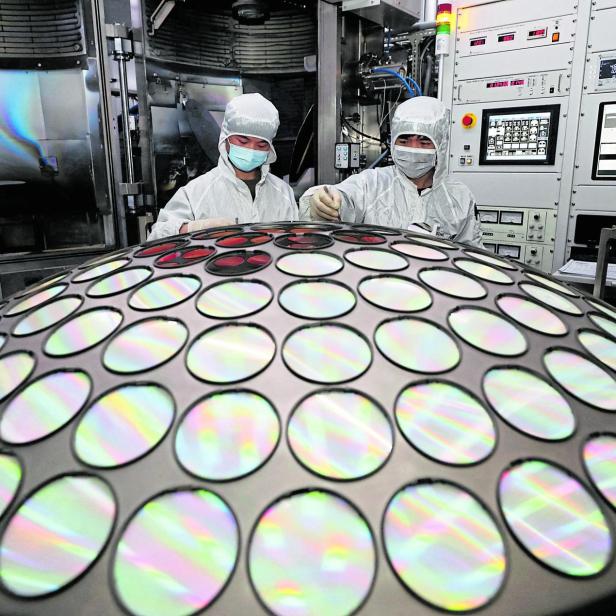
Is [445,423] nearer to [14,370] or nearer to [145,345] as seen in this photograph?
[145,345]

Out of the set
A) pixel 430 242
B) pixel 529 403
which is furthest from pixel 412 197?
pixel 529 403

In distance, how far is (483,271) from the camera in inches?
34.3

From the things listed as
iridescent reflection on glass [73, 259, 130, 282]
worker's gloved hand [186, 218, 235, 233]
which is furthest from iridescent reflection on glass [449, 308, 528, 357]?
worker's gloved hand [186, 218, 235, 233]

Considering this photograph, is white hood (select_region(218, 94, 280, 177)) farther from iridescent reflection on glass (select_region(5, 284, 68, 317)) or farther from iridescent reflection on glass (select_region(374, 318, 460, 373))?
iridescent reflection on glass (select_region(374, 318, 460, 373))

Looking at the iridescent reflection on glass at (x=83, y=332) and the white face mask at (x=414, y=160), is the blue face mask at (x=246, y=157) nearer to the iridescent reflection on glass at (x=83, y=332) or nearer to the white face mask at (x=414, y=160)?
the white face mask at (x=414, y=160)

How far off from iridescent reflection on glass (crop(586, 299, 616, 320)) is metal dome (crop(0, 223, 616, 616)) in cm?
10

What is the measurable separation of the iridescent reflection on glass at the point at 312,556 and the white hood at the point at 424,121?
7.73ft

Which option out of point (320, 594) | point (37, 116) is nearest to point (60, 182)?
point (37, 116)

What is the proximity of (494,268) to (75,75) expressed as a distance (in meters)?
3.25

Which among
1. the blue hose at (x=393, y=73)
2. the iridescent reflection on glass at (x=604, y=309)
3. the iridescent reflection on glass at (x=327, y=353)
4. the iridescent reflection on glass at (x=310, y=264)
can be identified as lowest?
the iridescent reflection on glass at (x=604, y=309)

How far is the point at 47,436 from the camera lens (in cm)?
57

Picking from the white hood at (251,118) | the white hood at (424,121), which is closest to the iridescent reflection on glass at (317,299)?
the white hood at (251,118)

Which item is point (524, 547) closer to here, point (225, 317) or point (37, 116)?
point (225, 317)

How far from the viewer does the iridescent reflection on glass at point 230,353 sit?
23.9 inches
